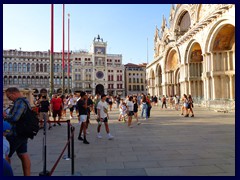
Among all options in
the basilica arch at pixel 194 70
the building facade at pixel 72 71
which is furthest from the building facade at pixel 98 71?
the basilica arch at pixel 194 70

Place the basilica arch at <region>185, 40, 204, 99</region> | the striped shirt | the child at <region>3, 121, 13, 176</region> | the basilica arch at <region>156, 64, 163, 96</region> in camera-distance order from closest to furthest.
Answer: the child at <region>3, 121, 13, 176</region> → the striped shirt → the basilica arch at <region>185, 40, 204, 99</region> → the basilica arch at <region>156, 64, 163, 96</region>

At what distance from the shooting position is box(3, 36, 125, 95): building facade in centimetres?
6531

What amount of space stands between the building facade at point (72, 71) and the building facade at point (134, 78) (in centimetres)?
343

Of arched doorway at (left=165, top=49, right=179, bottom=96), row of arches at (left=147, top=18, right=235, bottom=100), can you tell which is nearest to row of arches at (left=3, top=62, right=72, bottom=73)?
arched doorway at (left=165, top=49, right=179, bottom=96)

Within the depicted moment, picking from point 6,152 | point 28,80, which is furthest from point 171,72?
point 28,80

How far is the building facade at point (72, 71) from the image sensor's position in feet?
214

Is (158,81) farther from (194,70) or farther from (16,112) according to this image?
(16,112)

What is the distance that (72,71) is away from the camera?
7312 centimetres

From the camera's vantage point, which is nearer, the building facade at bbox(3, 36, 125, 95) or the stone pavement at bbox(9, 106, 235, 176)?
the stone pavement at bbox(9, 106, 235, 176)

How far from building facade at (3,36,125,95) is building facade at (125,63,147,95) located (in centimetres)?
343

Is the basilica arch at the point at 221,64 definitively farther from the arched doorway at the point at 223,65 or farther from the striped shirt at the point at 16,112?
the striped shirt at the point at 16,112

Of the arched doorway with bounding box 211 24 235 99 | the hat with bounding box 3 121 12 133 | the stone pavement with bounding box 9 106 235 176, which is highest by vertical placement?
the arched doorway with bounding box 211 24 235 99

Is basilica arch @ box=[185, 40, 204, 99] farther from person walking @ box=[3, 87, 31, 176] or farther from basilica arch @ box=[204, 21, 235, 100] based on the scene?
person walking @ box=[3, 87, 31, 176]

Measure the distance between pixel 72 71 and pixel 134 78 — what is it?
23955mm
